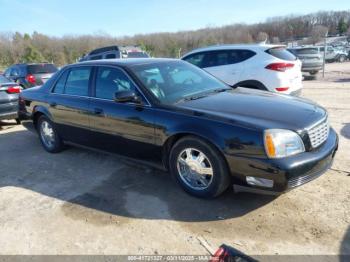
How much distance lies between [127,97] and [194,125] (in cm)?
96

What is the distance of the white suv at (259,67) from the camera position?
7.16m

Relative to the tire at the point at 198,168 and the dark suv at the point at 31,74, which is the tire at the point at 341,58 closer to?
the dark suv at the point at 31,74

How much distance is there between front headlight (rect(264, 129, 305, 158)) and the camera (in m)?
3.12

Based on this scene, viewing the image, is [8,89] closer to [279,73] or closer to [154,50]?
[279,73]

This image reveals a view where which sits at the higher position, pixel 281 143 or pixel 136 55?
pixel 136 55

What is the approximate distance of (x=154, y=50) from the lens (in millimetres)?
52125

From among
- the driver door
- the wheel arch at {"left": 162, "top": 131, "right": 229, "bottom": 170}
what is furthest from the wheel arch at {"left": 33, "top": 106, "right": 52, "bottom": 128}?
the wheel arch at {"left": 162, "top": 131, "right": 229, "bottom": 170}

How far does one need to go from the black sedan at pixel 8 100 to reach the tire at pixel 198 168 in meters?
5.60

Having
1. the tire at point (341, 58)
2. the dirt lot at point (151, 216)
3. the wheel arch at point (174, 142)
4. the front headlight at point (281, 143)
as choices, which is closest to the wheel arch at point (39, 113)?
the dirt lot at point (151, 216)

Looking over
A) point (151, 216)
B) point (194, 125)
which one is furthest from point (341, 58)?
point (151, 216)

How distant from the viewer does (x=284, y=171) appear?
305cm

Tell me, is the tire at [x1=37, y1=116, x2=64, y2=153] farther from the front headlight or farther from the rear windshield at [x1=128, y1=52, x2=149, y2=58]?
the rear windshield at [x1=128, y1=52, x2=149, y2=58]

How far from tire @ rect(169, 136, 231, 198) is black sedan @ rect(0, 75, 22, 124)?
560 cm

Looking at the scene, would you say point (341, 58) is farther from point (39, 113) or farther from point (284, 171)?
point (284, 171)
